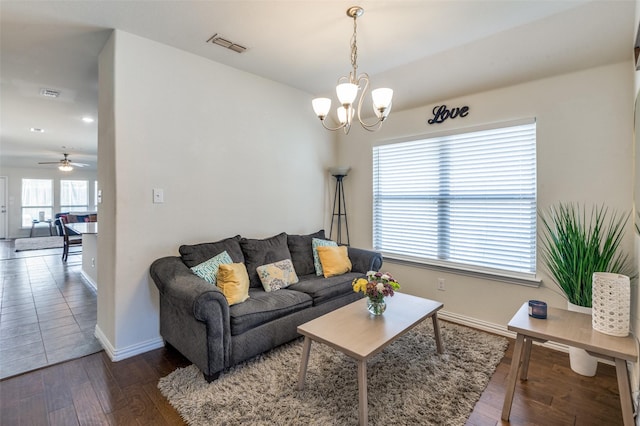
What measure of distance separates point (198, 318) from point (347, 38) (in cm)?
255

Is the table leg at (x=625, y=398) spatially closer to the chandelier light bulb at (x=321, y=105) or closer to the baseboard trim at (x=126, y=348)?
the chandelier light bulb at (x=321, y=105)

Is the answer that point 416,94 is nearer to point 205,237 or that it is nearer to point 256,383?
point 205,237

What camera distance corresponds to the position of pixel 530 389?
215cm

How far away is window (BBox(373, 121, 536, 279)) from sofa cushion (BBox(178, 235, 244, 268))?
195 centimetres

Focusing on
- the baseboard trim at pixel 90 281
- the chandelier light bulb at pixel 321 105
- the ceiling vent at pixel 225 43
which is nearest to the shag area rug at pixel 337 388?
the chandelier light bulb at pixel 321 105

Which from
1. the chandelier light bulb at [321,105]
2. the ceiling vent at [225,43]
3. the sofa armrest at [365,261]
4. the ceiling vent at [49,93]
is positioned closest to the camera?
the chandelier light bulb at [321,105]

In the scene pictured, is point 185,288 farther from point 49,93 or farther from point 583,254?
point 49,93

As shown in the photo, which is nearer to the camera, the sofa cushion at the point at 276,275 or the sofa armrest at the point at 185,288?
the sofa armrest at the point at 185,288

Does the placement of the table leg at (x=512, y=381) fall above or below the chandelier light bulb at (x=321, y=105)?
below

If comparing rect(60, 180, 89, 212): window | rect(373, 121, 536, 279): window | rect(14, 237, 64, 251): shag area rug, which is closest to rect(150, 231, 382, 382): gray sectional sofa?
rect(373, 121, 536, 279): window

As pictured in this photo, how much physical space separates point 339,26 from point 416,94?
4.56 feet

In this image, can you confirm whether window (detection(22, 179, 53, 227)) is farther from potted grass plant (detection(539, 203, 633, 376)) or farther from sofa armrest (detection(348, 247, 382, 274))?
potted grass plant (detection(539, 203, 633, 376))

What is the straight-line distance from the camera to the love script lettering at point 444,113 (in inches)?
130

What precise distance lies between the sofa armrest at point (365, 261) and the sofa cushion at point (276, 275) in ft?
2.56
